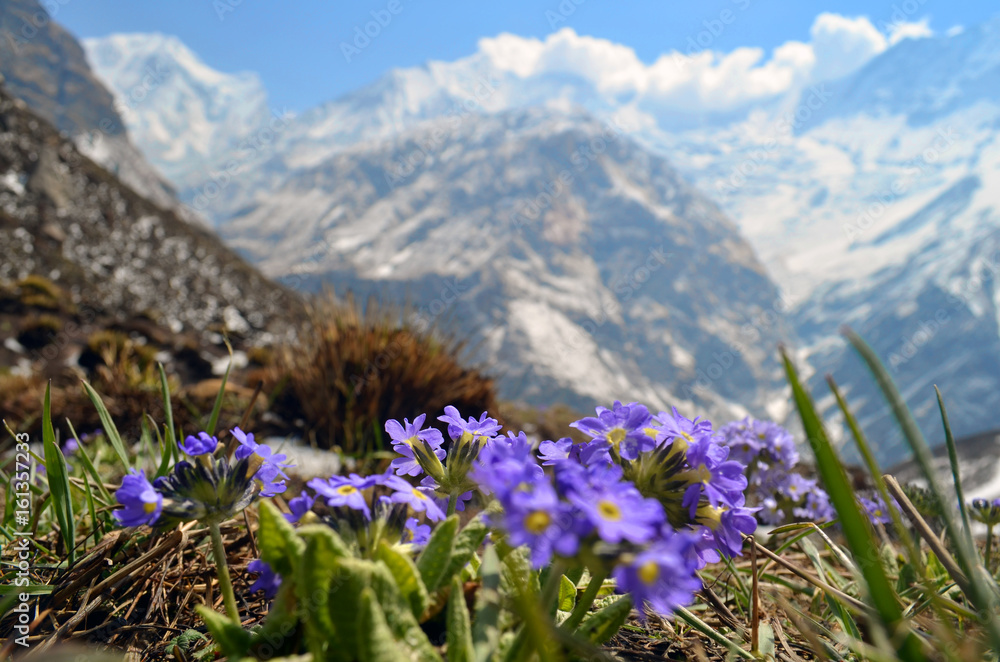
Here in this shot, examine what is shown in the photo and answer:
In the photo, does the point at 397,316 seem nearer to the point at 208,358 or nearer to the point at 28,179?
the point at 208,358

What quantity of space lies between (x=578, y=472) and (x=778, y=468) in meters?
2.83

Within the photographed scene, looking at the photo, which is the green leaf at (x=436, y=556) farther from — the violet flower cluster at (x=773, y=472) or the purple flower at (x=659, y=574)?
the violet flower cluster at (x=773, y=472)

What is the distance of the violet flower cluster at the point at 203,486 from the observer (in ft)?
3.68

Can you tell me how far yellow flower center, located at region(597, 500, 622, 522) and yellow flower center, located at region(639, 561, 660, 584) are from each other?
0.08 meters

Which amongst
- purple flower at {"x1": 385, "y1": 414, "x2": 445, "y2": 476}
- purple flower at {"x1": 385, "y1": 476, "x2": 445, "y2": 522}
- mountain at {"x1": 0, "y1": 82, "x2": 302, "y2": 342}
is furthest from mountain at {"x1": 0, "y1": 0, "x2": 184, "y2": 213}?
purple flower at {"x1": 385, "y1": 476, "x2": 445, "y2": 522}

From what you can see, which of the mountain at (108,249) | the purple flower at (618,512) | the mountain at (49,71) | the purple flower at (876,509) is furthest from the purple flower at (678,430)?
the mountain at (49,71)

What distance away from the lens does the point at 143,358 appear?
6547 mm

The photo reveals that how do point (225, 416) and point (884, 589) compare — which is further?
point (225, 416)

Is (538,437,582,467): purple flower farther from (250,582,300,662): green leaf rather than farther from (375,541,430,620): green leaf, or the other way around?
(250,582,300,662): green leaf

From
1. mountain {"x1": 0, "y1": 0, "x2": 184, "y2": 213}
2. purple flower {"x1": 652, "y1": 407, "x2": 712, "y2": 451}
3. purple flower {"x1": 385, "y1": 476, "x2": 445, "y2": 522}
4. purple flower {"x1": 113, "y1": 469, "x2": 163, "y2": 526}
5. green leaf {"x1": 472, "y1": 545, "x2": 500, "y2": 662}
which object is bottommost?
green leaf {"x1": 472, "y1": 545, "x2": 500, "y2": 662}

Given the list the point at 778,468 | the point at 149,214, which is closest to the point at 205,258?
the point at 149,214

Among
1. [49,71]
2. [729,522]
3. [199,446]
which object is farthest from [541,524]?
[49,71]

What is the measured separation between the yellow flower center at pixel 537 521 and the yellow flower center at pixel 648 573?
0.16 meters

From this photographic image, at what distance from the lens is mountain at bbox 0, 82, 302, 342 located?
10.4m
